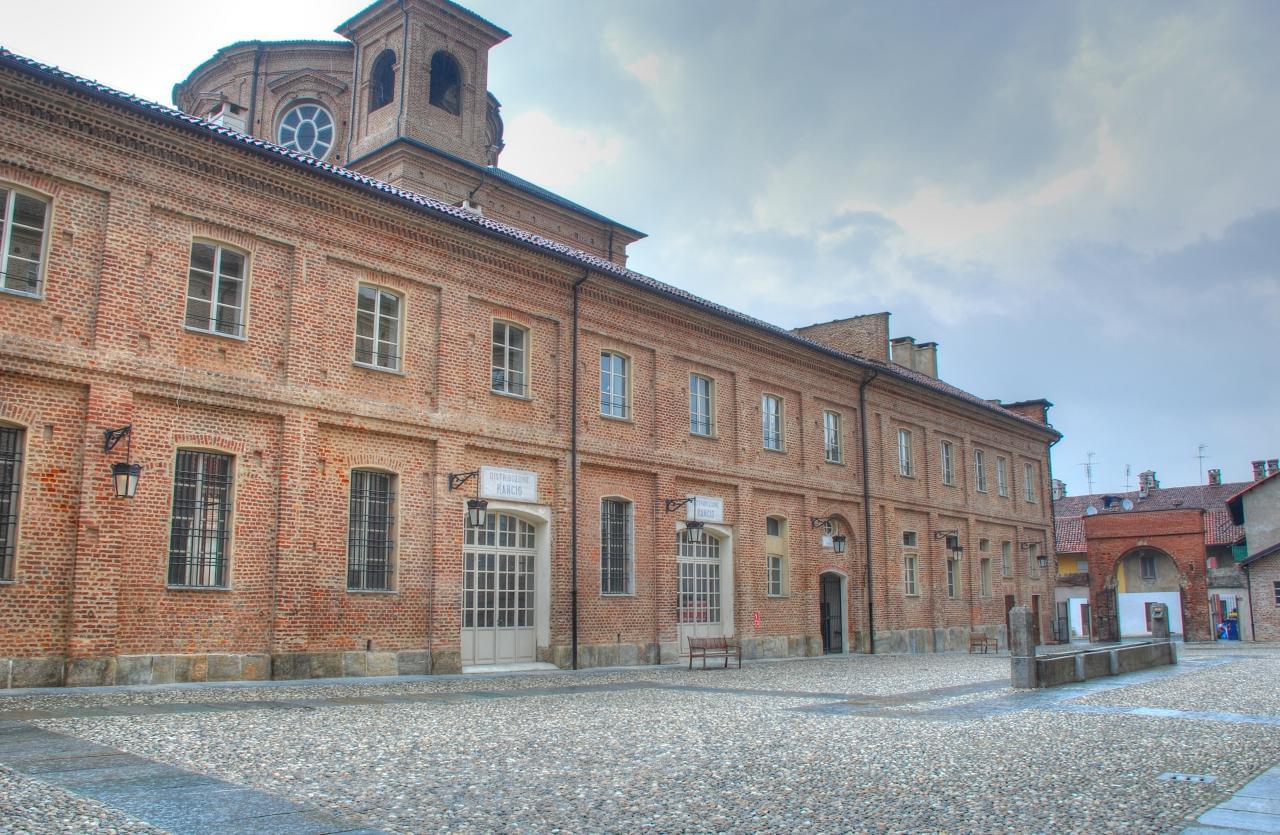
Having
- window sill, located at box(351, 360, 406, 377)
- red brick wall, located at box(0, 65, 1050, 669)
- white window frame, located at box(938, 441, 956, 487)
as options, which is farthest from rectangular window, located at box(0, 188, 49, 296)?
white window frame, located at box(938, 441, 956, 487)

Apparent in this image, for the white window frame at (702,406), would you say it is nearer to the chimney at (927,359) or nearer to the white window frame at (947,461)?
the white window frame at (947,461)

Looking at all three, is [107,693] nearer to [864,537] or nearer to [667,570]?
[667,570]

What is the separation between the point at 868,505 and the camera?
29859 millimetres

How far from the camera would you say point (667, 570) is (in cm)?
2258

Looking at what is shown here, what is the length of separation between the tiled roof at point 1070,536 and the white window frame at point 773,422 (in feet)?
127

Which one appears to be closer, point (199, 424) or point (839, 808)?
point (839, 808)

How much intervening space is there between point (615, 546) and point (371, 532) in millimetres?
6004

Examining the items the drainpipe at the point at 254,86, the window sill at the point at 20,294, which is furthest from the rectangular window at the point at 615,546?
the drainpipe at the point at 254,86

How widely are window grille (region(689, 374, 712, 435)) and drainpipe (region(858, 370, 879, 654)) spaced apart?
712 cm

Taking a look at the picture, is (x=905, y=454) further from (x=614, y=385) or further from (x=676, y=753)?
(x=676, y=753)

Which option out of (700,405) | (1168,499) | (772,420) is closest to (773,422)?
(772,420)

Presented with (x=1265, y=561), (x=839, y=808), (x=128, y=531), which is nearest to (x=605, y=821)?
(x=839, y=808)

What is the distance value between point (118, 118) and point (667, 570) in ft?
44.4

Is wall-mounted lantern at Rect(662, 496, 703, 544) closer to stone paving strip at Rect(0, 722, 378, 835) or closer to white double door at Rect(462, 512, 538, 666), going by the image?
white double door at Rect(462, 512, 538, 666)
